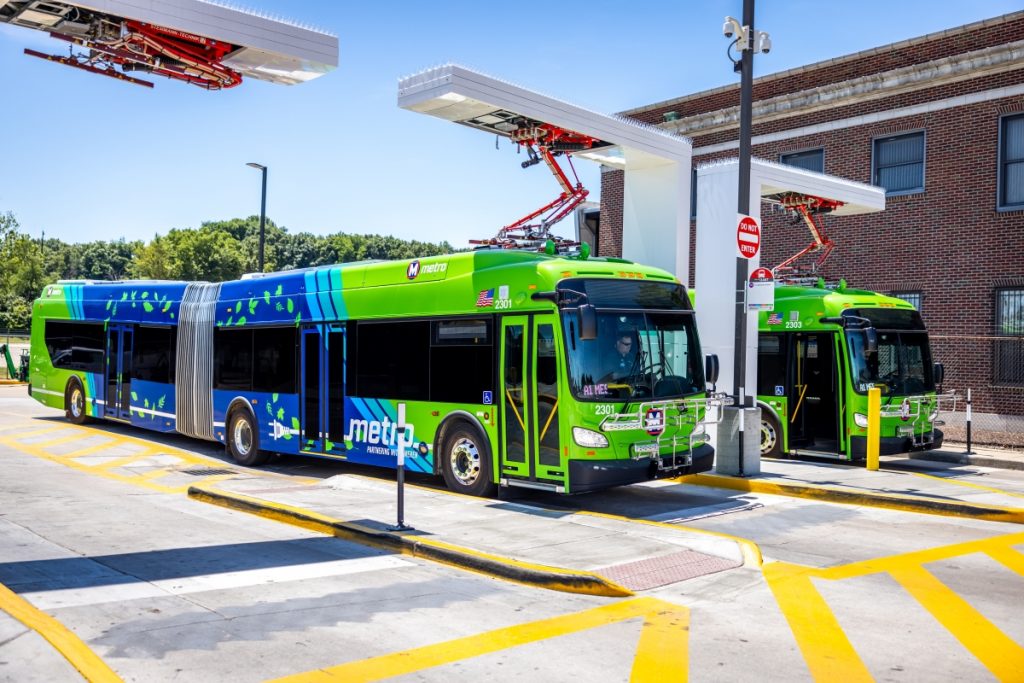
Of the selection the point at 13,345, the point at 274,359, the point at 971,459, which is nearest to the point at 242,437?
the point at 274,359

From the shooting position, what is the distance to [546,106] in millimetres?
15117

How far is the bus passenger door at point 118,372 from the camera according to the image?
19.9 metres

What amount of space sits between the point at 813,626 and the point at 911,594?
141 centimetres

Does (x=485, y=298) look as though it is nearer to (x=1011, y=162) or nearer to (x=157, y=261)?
(x=1011, y=162)

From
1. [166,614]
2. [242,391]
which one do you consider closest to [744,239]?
[242,391]

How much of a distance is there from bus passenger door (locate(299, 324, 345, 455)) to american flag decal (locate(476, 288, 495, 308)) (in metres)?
3.37

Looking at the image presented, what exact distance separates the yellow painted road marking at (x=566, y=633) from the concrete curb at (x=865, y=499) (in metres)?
5.85

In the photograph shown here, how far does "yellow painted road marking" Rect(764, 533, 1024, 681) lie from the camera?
19.0ft

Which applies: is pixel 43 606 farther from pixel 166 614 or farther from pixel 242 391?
pixel 242 391

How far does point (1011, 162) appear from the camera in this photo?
22.3 metres

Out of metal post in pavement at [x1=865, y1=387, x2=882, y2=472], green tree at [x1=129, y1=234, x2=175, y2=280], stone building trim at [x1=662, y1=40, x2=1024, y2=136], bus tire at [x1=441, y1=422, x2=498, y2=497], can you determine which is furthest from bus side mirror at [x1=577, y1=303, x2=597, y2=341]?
green tree at [x1=129, y1=234, x2=175, y2=280]

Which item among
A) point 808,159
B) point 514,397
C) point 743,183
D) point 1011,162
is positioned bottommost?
point 514,397

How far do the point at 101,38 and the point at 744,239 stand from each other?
364 inches

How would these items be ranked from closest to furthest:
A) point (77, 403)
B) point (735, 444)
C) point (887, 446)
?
point (735, 444)
point (887, 446)
point (77, 403)
